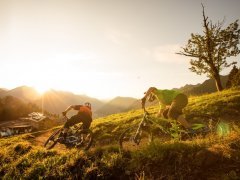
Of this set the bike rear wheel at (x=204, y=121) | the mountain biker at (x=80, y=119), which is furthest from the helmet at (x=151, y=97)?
the mountain biker at (x=80, y=119)

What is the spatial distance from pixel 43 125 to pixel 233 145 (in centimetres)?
4729

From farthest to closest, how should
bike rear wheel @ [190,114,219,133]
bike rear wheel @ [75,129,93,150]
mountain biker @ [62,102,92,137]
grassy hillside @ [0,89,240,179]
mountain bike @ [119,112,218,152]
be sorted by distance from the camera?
1. mountain biker @ [62,102,92,137]
2. bike rear wheel @ [75,129,93,150]
3. mountain bike @ [119,112,218,152]
4. bike rear wheel @ [190,114,219,133]
5. grassy hillside @ [0,89,240,179]

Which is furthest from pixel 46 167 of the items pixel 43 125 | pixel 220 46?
pixel 43 125

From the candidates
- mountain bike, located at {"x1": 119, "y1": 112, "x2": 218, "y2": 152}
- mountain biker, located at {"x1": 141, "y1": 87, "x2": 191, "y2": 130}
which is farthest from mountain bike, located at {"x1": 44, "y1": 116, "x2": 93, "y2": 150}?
mountain biker, located at {"x1": 141, "y1": 87, "x2": 191, "y2": 130}

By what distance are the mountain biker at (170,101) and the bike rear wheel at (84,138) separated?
388 centimetres

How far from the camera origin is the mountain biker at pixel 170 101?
1009cm

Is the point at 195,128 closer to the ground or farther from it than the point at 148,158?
farther from it

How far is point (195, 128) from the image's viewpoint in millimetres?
9953

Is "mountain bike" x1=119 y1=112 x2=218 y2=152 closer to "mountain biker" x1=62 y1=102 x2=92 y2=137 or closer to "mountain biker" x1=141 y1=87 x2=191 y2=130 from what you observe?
"mountain biker" x1=141 y1=87 x2=191 y2=130

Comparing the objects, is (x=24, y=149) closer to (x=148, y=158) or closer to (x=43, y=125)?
(x=148, y=158)

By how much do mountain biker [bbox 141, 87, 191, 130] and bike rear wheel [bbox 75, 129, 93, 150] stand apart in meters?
3.88

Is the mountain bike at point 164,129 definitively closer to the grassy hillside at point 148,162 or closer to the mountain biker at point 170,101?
the mountain biker at point 170,101

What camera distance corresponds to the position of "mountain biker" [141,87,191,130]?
10.1 metres

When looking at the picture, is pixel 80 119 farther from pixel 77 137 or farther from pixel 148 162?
pixel 148 162
